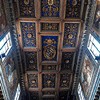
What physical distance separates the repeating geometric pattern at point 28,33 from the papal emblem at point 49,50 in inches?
38.7

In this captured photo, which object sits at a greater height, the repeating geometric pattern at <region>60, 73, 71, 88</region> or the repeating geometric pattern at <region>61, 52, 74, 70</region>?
the repeating geometric pattern at <region>61, 52, 74, 70</region>

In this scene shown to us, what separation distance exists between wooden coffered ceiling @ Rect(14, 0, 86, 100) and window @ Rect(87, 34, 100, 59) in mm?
1150

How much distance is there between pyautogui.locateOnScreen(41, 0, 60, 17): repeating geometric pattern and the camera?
10180mm

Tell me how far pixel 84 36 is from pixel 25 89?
7685 millimetres

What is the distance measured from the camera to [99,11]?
8.77 m

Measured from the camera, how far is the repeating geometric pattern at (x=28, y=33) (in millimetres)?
11085

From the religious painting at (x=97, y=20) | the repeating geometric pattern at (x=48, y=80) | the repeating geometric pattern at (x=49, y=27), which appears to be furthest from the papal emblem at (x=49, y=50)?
the religious painting at (x=97, y=20)

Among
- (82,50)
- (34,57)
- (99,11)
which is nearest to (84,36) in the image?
(82,50)

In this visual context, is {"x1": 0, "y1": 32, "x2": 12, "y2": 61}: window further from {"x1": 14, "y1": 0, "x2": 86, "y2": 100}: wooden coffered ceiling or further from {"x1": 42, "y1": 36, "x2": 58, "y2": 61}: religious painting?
{"x1": 42, "y1": 36, "x2": 58, "y2": 61}: religious painting

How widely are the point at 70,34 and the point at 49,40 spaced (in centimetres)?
161

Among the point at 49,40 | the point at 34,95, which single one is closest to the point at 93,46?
the point at 49,40

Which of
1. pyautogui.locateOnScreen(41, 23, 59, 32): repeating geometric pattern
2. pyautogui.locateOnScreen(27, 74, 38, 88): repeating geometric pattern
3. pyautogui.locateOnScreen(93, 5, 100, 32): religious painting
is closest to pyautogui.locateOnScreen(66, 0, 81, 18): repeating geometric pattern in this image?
pyautogui.locateOnScreen(41, 23, 59, 32): repeating geometric pattern

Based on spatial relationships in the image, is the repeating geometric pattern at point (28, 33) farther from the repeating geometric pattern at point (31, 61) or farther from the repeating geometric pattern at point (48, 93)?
the repeating geometric pattern at point (48, 93)

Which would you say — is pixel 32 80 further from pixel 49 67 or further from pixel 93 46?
pixel 93 46
